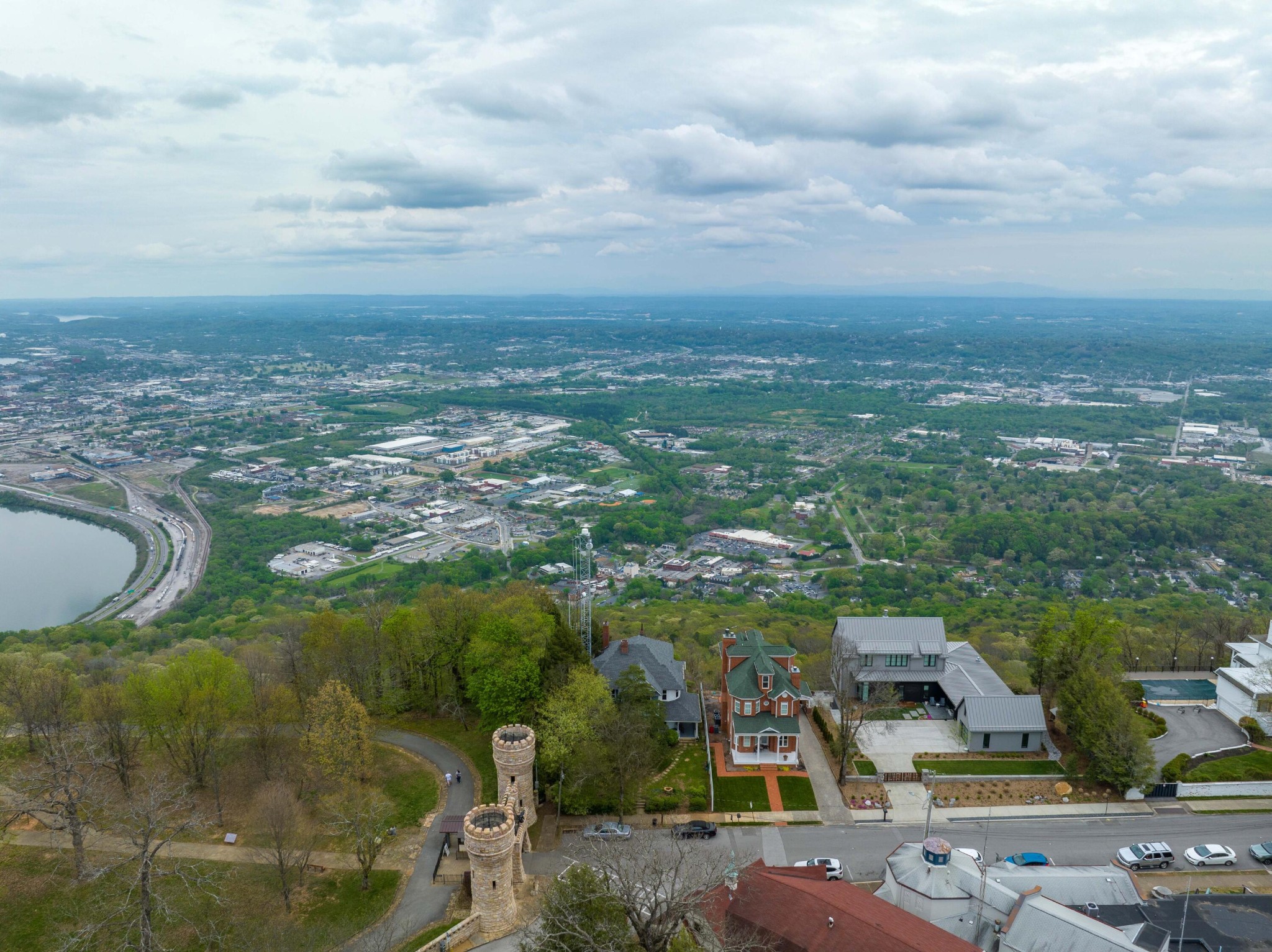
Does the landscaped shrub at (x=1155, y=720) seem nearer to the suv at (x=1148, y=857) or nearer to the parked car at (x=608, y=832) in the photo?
the suv at (x=1148, y=857)

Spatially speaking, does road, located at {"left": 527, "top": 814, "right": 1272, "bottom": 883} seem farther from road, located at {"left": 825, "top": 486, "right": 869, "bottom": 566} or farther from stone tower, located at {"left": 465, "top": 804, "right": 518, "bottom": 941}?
road, located at {"left": 825, "top": 486, "right": 869, "bottom": 566}

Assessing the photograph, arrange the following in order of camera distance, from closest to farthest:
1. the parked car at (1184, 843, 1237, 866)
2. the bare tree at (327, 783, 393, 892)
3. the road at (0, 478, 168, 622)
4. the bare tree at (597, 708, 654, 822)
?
the bare tree at (327, 783, 393, 892) → the parked car at (1184, 843, 1237, 866) → the bare tree at (597, 708, 654, 822) → the road at (0, 478, 168, 622)

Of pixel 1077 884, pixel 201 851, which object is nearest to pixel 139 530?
pixel 201 851

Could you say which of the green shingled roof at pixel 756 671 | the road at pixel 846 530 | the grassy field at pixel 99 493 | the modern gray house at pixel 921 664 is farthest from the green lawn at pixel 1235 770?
the grassy field at pixel 99 493

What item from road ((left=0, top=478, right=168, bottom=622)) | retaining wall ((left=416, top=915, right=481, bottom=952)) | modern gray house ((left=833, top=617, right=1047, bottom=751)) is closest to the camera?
retaining wall ((left=416, top=915, right=481, bottom=952))

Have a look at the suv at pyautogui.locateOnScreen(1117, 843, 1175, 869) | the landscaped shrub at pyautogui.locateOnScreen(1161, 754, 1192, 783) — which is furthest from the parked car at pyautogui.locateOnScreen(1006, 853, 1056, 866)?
the landscaped shrub at pyautogui.locateOnScreen(1161, 754, 1192, 783)

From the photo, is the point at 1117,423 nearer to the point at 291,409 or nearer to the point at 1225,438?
the point at 1225,438
